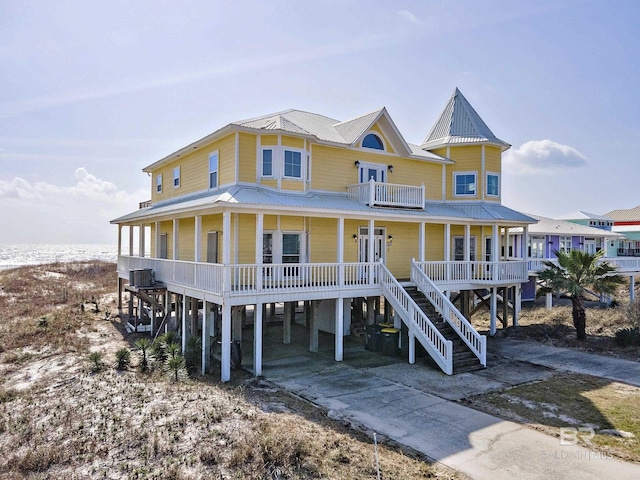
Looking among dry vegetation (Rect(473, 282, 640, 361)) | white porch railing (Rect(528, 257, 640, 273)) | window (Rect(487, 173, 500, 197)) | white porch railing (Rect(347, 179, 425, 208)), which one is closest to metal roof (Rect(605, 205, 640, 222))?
white porch railing (Rect(528, 257, 640, 273))

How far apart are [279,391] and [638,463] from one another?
8.26 metres

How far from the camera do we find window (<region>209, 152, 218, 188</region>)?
1842 cm

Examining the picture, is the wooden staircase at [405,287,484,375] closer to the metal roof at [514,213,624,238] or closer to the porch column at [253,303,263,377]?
the porch column at [253,303,263,377]

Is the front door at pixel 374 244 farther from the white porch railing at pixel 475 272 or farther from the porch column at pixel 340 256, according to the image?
the porch column at pixel 340 256

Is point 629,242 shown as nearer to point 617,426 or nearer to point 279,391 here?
point 617,426

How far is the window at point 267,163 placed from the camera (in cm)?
1722

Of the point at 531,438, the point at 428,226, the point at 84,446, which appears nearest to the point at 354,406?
the point at 531,438

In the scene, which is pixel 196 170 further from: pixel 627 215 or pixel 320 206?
pixel 627 215

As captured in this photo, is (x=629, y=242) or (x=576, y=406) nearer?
(x=576, y=406)

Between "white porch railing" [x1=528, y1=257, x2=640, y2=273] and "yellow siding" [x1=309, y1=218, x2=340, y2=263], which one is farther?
"white porch railing" [x1=528, y1=257, x2=640, y2=273]

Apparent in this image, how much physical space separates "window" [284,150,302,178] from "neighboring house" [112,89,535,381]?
0.04m

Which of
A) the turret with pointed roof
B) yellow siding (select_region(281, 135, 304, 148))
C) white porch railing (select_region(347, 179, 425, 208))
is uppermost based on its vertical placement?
the turret with pointed roof

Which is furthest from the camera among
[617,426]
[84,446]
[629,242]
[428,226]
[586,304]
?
[629,242]

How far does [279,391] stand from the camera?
12.7m
